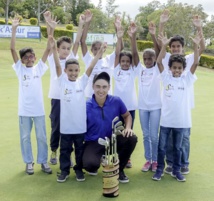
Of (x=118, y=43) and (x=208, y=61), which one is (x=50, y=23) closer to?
(x=118, y=43)

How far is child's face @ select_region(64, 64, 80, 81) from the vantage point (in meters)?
4.46

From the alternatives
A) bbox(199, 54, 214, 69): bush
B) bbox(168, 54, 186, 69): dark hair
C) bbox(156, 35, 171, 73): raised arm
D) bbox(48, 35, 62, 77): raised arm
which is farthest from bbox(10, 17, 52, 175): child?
bbox(199, 54, 214, 69): bush

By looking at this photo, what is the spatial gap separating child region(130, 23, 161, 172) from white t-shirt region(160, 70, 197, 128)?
0.24 meters

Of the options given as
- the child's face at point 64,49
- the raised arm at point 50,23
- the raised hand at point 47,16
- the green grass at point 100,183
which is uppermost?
the raised hand at point 47,16

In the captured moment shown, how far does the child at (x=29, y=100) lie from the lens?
4.62m

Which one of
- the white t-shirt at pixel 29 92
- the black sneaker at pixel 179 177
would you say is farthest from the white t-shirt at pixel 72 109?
the black sneaker at pixel 179 177

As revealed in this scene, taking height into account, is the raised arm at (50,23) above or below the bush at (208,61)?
above

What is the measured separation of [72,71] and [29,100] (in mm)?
689

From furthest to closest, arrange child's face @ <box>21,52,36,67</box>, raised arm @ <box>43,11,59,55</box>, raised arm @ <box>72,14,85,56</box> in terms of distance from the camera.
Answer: raised arm @ <box>72,14,85,56</box> → raised arm @ <box>43,11,59,55</box> → child's face @ <box>21,52,36,67</box>

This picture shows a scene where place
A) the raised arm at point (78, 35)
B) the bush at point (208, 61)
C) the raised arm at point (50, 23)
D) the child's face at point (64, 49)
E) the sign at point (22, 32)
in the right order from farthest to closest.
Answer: the bush at point (208, 61)
the sign at point (22, 32)
the child's face at point (64, 49)
the raised arm at point (78, 35)
the raised arm at point (50, 23)

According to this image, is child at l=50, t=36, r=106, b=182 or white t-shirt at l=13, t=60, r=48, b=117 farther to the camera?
white t-shirt at l=13, t=60, r=48, b=117

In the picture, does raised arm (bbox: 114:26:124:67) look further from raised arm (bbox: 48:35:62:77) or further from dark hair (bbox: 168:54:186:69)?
raised arm (bbox: 48:35:62:77)

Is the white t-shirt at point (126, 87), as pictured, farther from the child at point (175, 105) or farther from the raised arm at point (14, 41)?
the raised arm at point (14, 41)

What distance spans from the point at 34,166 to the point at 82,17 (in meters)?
2.21
